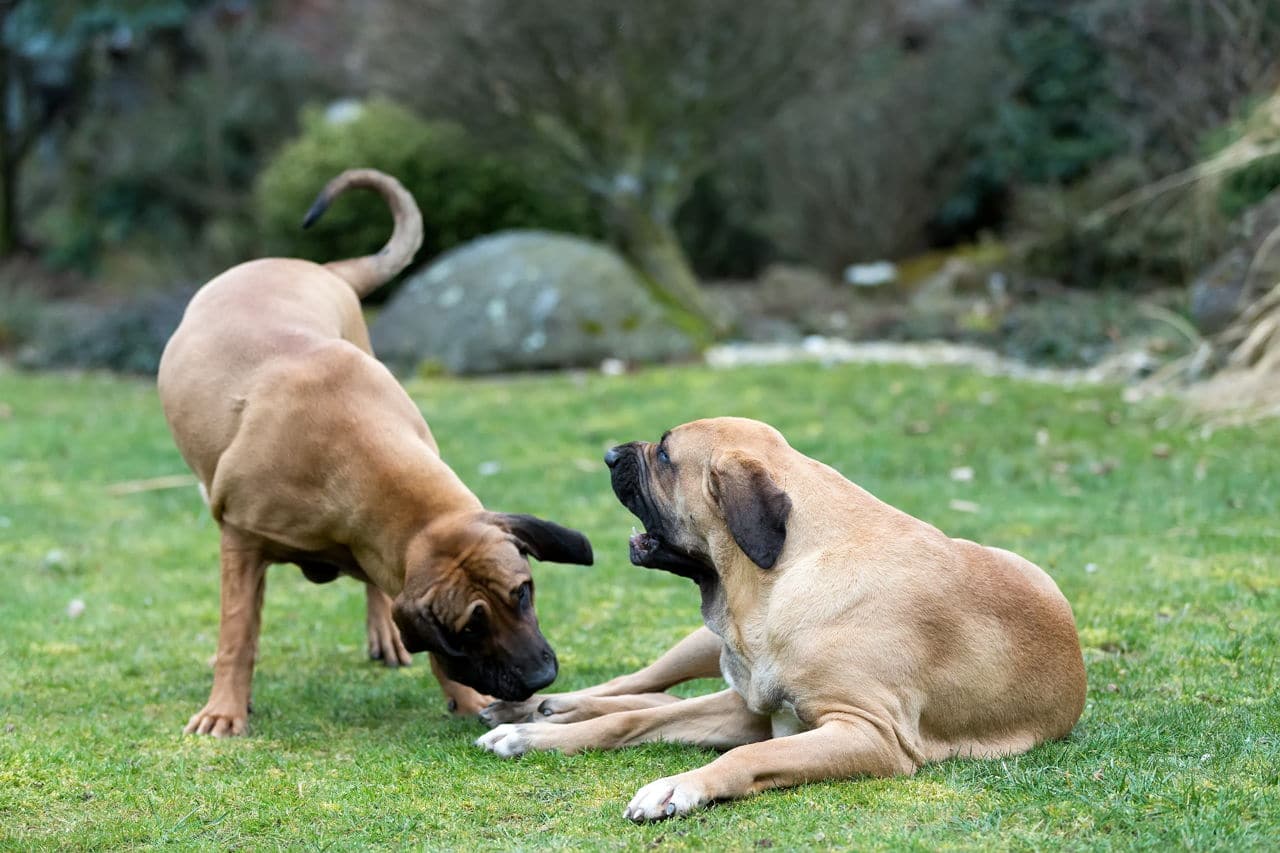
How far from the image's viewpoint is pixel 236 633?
617 cm

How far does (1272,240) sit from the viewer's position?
38.0 ft

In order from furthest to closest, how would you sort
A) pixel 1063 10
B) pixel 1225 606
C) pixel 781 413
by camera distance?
pixel 1063 10, pixel 781 413, pixel 1225 606

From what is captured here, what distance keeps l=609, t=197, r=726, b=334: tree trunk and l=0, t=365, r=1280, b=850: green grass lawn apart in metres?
3.99

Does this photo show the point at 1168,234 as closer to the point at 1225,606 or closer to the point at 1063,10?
the point at 1063,10

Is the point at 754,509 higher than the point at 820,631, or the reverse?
the point at 754,509

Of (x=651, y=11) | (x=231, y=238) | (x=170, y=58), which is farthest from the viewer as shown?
(x=170, y=58)

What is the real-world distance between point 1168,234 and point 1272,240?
20.8 ft

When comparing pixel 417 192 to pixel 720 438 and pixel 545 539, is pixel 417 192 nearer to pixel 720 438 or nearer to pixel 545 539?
pixel 545 539

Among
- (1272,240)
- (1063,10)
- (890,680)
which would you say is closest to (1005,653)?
(890,680)

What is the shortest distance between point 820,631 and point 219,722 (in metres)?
2.58

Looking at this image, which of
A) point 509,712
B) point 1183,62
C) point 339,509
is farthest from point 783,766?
point 1183,62

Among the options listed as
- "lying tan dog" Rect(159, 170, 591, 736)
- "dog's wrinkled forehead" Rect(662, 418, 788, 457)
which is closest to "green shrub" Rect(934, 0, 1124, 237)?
"lying tan dog" Rect(159, 170, 591, 736)

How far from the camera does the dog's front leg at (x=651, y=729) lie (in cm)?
529

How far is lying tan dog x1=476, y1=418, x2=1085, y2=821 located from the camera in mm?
4770
